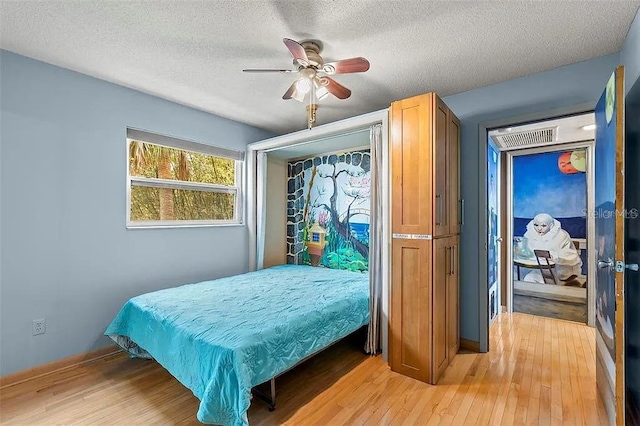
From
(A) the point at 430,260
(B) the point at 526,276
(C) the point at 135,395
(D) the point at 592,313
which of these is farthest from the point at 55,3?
(B) the point at 526,276

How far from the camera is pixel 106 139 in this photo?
2.69 metres

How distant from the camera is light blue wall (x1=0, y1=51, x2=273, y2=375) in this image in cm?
221

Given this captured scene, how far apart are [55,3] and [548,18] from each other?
298 cm

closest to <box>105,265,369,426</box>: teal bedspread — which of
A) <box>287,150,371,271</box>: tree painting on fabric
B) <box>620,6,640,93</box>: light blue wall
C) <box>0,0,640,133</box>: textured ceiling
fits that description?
<box>287,150,371,271</box>: tree painting on fabric

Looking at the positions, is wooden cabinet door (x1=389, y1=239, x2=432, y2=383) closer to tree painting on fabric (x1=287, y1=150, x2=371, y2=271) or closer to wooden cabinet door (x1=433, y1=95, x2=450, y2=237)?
wooden cabinet door (x1=433, y1=95, x2=450, y2=237)

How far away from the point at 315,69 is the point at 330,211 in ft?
7.14

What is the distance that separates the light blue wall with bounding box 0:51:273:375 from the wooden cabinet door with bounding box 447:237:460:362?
2.79 metres

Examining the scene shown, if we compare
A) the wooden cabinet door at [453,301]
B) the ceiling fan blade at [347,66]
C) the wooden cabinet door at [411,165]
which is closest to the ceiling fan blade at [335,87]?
the ceiling fan blade at [347,66]

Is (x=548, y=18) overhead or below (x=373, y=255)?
overhead

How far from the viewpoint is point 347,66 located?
196cm

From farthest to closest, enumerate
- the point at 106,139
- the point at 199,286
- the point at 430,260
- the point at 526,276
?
the point at 526,276, the point at 199,286, the point at 106,139, the point at 430,260

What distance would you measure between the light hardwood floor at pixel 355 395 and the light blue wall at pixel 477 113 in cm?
56

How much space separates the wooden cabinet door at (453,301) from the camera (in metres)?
2.53

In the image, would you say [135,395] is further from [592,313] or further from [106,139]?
[592,313]
